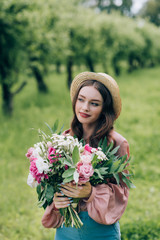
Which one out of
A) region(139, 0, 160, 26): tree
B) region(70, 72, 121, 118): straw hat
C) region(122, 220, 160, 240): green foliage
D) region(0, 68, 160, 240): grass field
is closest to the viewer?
region(70, 72, 121, 118): straw hat

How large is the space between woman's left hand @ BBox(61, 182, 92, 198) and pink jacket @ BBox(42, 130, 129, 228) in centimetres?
6

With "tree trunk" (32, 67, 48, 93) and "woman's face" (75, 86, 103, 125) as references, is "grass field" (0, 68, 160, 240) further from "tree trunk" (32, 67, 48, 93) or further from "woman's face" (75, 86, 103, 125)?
"tree trunk" (32, 67, 48, 93)

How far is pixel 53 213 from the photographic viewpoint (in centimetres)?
234

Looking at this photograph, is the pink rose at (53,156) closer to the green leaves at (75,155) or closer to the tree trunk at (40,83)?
the green leaves at (75,155)

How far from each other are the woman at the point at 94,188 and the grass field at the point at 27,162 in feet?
1.72

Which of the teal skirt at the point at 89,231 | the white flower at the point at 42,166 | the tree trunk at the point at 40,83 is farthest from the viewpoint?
the tree trunk at the point at 40,83

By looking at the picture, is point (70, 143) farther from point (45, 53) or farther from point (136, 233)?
point (45, 53)

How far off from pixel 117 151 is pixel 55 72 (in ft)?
90.2

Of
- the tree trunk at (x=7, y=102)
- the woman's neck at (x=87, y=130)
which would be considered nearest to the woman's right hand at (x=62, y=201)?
the woman's neck at (x=87, y=130)

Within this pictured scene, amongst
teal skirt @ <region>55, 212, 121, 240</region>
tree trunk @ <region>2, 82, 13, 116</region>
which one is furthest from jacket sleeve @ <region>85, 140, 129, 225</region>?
tree trunk @ <region>2, 82, 13, 116</region>

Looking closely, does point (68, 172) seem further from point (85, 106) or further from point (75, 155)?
point (85, 106)

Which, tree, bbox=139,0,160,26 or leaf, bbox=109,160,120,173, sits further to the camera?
tree, bbox=139,0,160,26

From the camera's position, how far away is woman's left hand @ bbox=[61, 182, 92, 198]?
199 cm

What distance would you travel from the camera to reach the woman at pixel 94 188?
2047 mm
